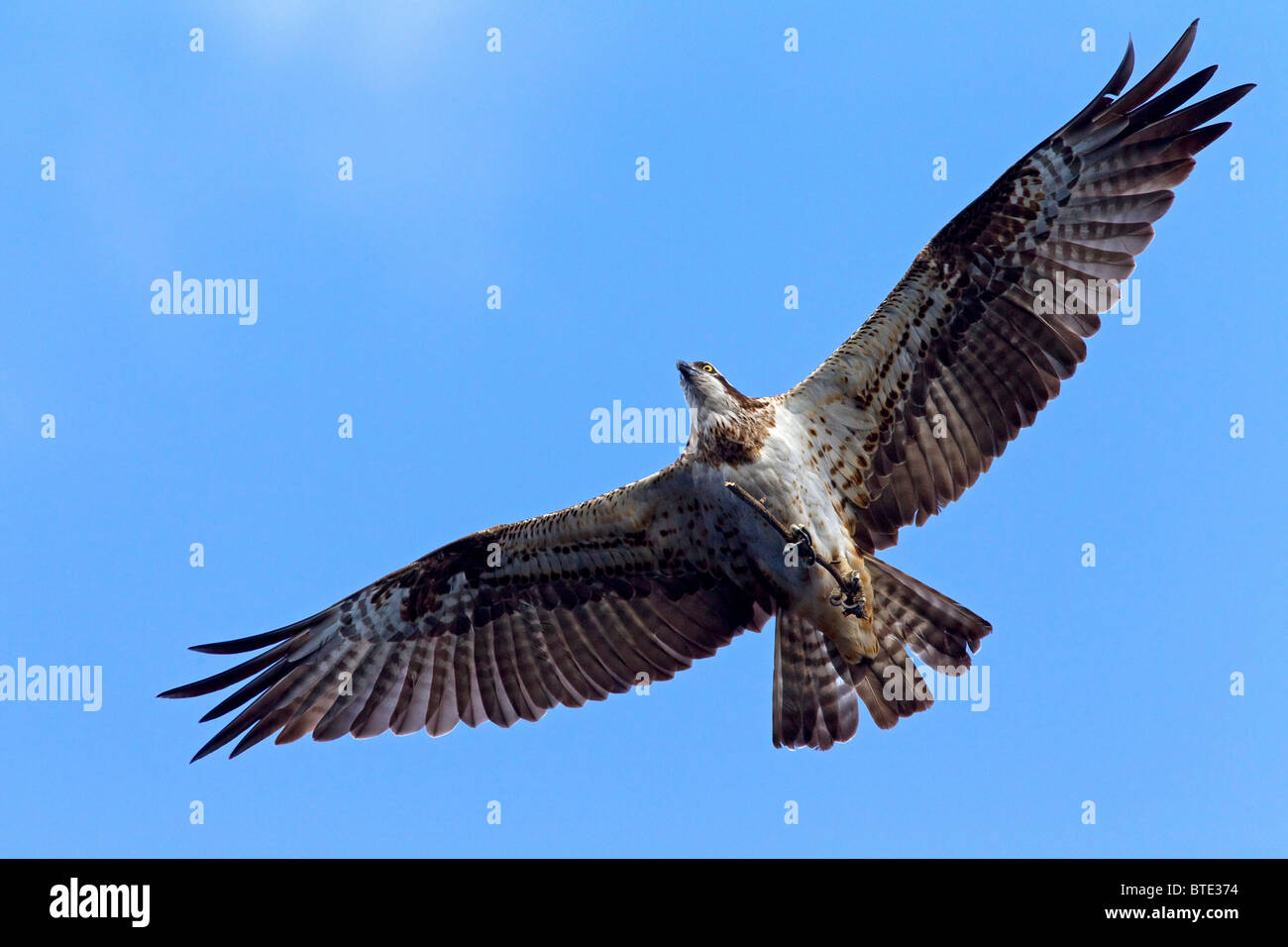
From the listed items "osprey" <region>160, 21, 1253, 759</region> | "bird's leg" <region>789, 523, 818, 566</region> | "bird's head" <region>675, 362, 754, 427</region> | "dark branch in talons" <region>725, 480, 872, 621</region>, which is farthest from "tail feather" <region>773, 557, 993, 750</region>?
"bird's head" <region>675, 362, 754, 427</region>

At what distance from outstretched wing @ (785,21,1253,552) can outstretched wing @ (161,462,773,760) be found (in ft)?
5.13

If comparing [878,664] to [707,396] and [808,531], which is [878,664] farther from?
[707,396]

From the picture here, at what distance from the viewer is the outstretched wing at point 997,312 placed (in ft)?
35.9

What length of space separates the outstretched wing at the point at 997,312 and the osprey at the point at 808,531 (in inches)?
0.8

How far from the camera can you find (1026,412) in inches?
444

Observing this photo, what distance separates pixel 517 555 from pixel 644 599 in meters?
1.30

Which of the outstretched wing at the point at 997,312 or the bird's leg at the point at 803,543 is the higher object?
the outstretched wing at the point at 997,312

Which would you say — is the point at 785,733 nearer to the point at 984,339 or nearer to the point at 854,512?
the point at 854,512

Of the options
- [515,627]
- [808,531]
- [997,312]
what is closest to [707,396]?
[808,531]

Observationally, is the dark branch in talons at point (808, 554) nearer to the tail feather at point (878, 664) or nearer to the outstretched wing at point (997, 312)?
the tail feather at point (878, 664)

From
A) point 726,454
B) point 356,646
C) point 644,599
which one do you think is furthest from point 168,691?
point 726,454

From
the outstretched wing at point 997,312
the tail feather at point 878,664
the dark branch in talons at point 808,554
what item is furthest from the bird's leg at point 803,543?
the outstretched wing at point 997,312

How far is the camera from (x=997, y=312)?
37.0 feet

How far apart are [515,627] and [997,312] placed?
5.43 metres
